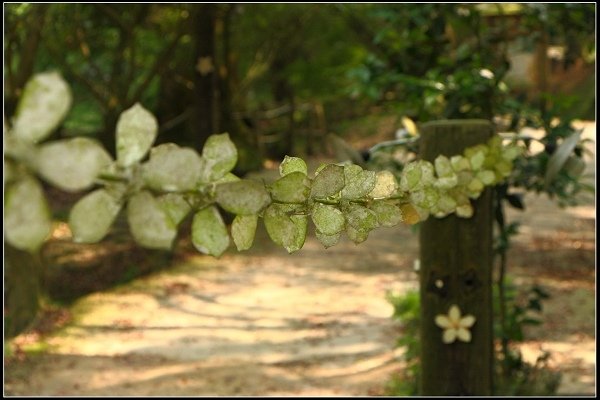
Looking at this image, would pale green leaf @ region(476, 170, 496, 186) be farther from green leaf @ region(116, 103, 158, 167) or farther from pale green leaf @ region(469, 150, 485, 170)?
green leaf @ region(116, 103, 158, 167)

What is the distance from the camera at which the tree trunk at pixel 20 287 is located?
24.2 ft

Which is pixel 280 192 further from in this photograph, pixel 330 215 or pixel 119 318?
pixel 119 318

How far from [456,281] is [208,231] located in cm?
241

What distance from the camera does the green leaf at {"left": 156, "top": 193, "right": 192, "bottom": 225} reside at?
68 centimetres

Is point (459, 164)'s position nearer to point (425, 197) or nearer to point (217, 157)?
point (425, 197)

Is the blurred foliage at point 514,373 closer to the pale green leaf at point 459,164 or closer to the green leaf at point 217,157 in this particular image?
the pale green leaf at point 459,164

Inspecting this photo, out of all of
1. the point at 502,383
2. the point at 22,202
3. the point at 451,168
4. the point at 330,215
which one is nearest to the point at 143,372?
the point at 502,383

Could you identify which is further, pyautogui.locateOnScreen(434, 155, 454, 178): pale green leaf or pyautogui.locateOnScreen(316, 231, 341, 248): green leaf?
pyautogui.locateOnScreen(434, 155, 454, 178): pale green leaf

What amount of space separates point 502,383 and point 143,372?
2634mm

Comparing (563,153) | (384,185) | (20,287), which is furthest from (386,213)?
(20,287)

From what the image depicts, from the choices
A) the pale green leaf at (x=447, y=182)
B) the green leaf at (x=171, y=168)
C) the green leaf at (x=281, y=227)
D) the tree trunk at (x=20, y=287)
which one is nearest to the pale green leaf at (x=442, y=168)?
the pale green leaf at (x=447, y=182)

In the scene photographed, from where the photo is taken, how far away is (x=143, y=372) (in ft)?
20.5

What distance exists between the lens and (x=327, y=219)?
920 millimetres

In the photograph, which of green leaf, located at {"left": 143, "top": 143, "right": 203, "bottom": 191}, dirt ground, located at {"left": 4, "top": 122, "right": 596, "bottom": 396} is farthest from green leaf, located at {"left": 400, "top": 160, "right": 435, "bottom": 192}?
dirt ground, located at {"left": 4, "top": 122, "right": 596, "bottom": 396}
